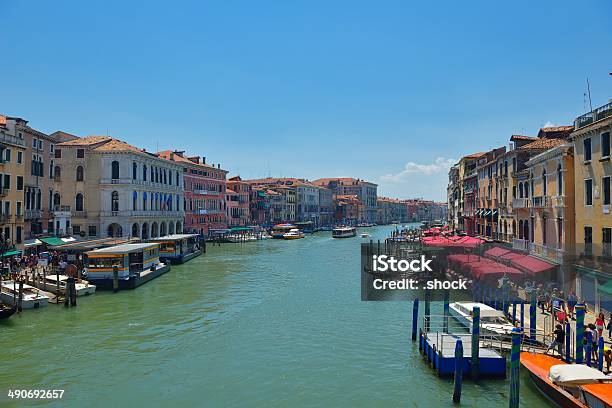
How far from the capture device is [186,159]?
66250 millimetres

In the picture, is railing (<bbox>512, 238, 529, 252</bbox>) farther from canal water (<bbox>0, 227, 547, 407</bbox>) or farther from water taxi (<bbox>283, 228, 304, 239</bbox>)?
water taxi (<bbox>283, 228, 304, 239</bbox>)

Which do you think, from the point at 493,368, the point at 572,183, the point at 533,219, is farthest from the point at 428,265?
the point at 493,368

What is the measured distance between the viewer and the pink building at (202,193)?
6313 cm

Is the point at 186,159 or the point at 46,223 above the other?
the point at 186,159

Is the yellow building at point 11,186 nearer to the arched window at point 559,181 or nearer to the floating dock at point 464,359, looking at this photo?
the floating dock at point 464,359

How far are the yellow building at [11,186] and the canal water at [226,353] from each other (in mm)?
9683

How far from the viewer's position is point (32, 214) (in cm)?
3644

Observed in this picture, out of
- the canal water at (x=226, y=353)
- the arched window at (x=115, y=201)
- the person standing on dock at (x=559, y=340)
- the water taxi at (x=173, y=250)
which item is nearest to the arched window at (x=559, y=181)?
the canal water at (x=226, y=353)

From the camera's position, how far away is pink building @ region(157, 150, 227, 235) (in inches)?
2485

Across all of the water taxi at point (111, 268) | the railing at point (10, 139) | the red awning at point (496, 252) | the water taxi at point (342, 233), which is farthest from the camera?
the water taxi at point (342, 233)

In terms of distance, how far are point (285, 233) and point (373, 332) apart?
195ft

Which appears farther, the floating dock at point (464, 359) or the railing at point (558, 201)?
the railing at point (558, 201)

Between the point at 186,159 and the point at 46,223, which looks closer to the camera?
the point at 46,223

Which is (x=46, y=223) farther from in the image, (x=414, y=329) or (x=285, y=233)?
(x=285, y=233)
